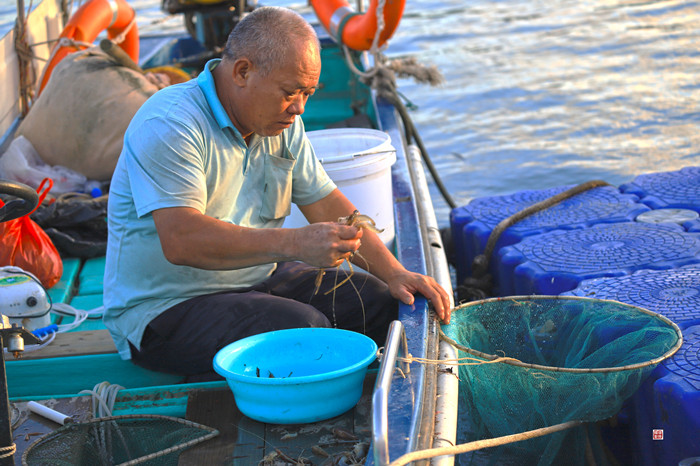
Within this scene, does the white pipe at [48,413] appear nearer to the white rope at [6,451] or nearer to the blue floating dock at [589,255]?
the white rope at [6,451]

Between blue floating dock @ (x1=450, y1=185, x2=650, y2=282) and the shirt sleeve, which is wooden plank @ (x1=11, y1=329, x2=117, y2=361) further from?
blue floating dock @ (x1=450, y1=185, x2=650, y2=282)

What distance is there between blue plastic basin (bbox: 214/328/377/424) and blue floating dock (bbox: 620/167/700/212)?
2549mm

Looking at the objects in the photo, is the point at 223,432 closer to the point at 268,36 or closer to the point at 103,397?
the point at 103,397

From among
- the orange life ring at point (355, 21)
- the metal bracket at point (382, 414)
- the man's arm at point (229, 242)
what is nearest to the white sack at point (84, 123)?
the orange life ring at point (355, 21)

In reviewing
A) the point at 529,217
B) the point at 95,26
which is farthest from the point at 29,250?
the point at 95,26

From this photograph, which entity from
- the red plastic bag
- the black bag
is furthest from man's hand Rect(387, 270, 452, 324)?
the black bag

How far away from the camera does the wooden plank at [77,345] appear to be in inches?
117

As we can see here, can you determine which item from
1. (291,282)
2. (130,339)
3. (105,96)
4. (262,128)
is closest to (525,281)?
(291,282)

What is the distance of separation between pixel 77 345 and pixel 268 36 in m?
1.45

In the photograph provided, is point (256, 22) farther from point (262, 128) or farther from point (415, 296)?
point (415, 296)

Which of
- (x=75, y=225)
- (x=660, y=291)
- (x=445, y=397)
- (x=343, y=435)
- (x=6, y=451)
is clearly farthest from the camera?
(x=75, y=225)

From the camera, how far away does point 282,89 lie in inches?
99.7

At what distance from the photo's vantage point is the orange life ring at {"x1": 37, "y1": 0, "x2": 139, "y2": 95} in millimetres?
5859

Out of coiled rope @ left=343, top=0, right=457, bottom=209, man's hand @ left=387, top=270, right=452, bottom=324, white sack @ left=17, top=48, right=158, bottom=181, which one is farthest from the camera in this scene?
coiled rope @ left=343, top=0, right=457, bottom=209
